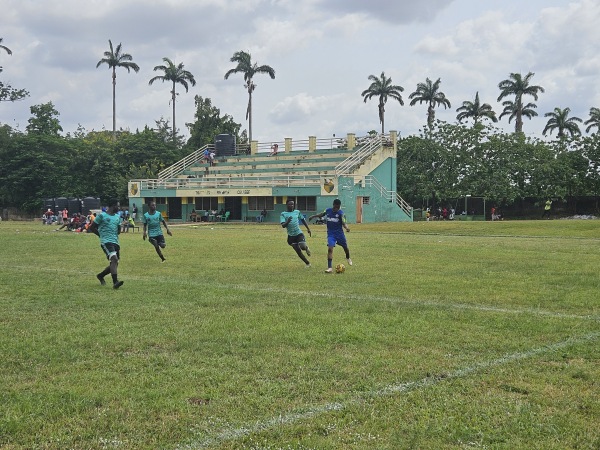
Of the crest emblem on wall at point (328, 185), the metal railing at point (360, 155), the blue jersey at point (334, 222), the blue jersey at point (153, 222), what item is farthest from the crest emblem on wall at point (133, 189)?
the blue jersey at point (334, 222)

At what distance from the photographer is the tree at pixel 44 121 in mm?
75938

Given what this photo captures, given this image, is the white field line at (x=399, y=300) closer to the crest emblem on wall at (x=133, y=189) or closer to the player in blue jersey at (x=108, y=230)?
the player in blue jersey at (x=108, y=230)

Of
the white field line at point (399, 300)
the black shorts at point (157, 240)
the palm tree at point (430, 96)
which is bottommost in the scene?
the white field line at point (399, 300)

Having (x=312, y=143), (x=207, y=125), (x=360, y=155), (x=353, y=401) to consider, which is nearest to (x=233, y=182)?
(x=312, y=143)

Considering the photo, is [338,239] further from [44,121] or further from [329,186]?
[44,121]

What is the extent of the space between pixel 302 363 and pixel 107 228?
26.0ft

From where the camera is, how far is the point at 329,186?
4731 centimetres

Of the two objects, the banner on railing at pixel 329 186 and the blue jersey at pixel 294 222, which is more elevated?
the banner on railing at pixel 329 186

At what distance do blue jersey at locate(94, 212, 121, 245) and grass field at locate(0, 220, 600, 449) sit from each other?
978 millimetres

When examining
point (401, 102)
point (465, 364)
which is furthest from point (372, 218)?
point (465, 364)

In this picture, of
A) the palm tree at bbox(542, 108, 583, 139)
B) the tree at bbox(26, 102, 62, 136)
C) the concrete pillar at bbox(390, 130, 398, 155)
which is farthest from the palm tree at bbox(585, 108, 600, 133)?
the tree at bbox(26, 102, 62, 136)

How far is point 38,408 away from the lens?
16.9 ft

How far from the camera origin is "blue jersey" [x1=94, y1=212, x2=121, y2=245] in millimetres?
13188

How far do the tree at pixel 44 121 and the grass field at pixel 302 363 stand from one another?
223 ft
